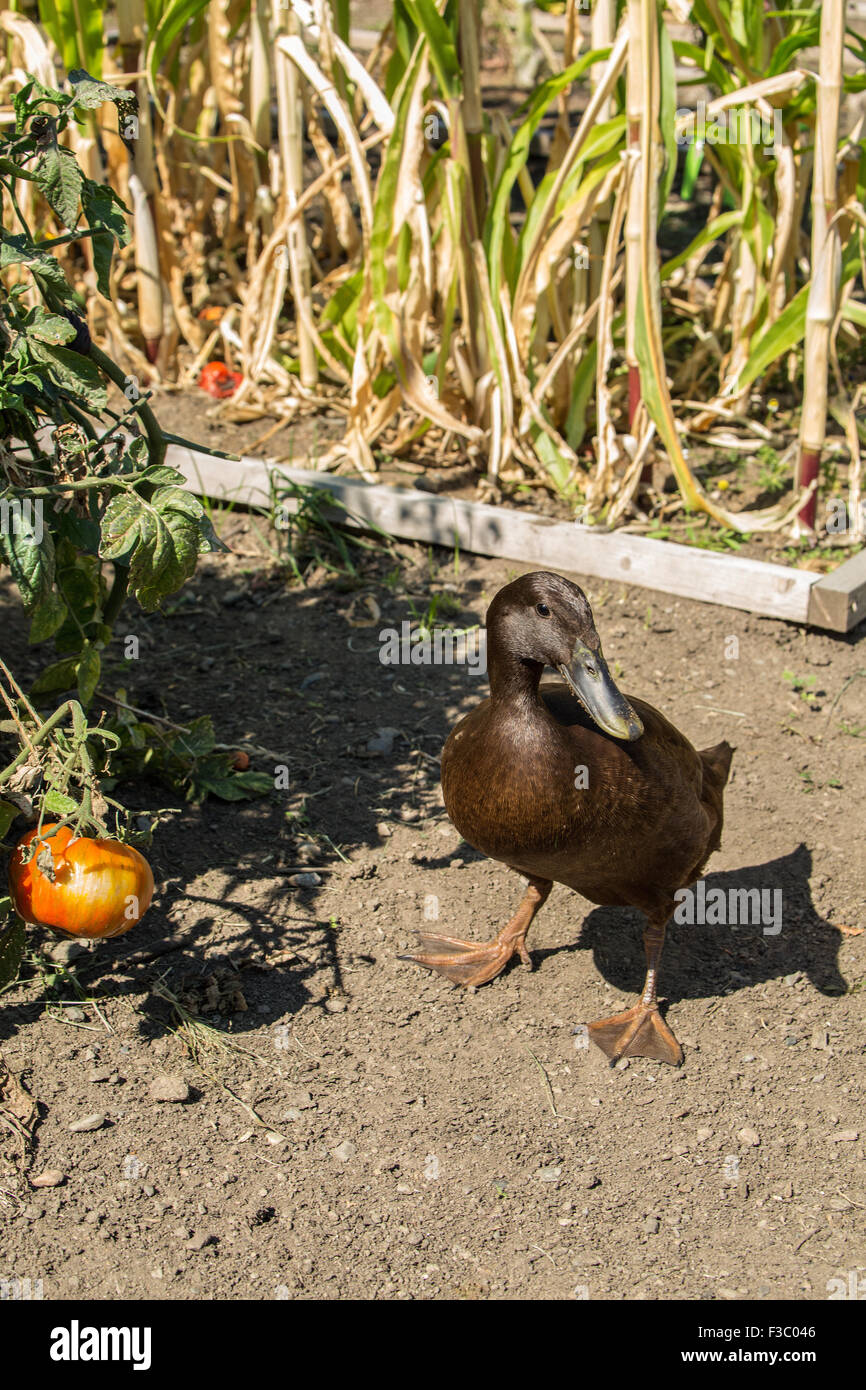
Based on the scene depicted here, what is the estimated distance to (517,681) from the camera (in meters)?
2.76

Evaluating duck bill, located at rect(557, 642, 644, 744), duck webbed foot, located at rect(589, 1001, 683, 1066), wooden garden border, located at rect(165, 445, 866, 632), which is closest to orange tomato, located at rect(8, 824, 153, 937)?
duck bill, located at rect(557, 642, 644, 744)

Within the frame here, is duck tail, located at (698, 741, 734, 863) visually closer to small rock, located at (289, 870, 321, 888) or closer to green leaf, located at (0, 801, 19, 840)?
small rock, located at (289, 870, 321, 888)

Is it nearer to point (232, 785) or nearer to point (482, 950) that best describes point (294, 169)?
point (232, 785)

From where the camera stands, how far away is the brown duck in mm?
2670

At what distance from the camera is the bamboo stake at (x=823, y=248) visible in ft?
13.5

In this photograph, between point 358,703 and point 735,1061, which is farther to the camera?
point 358,703

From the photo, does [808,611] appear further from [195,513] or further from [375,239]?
[195,513]

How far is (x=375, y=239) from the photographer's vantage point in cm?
477

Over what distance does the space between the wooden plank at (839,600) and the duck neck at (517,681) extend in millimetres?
1810

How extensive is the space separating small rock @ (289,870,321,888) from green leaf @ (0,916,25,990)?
2.80 feet

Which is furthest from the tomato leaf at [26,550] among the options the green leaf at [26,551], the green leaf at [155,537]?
the green leaf at [155,537]

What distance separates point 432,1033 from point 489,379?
275 cm

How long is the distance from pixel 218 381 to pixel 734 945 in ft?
11.3

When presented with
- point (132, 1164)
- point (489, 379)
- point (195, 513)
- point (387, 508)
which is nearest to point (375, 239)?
point (489, 379)
